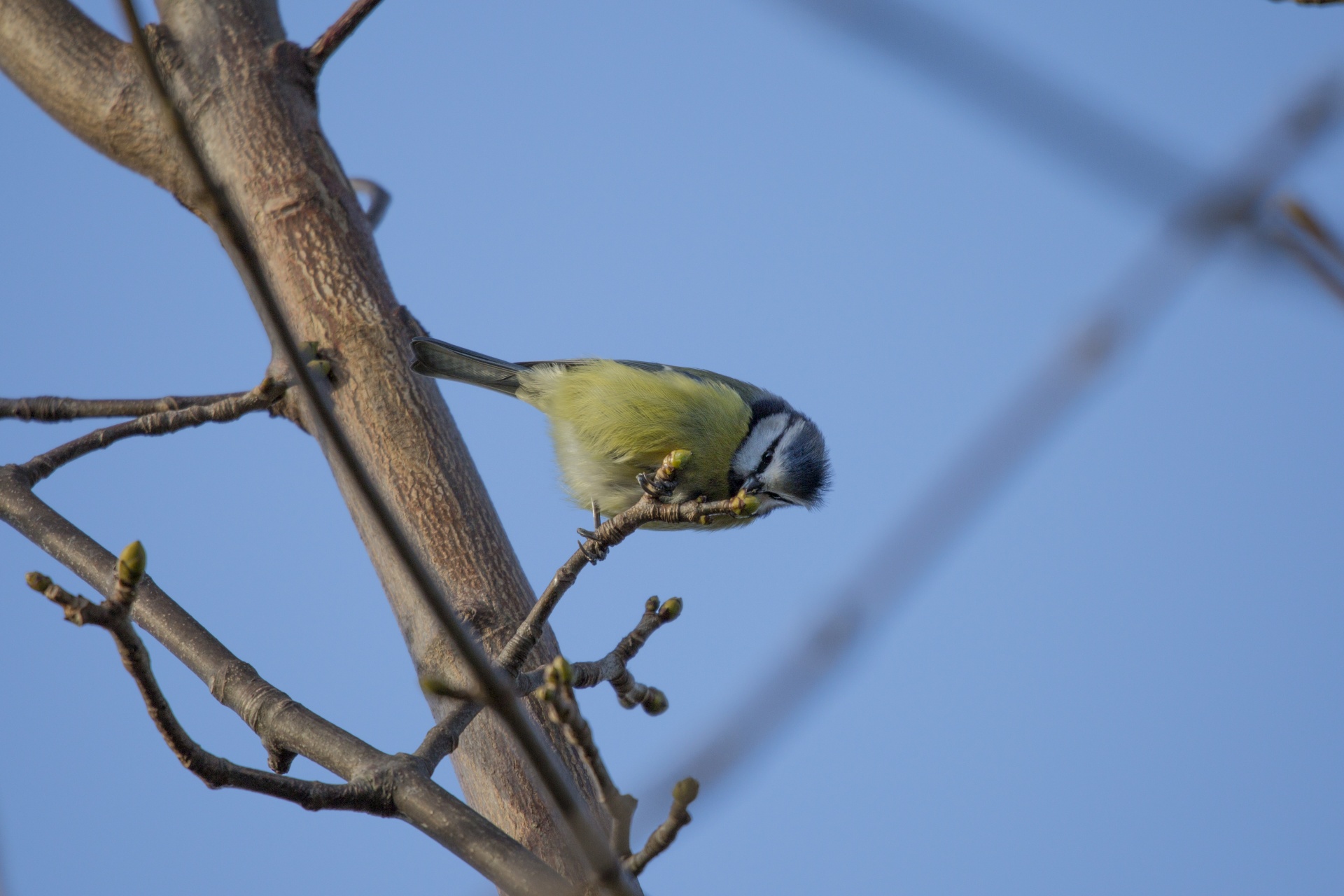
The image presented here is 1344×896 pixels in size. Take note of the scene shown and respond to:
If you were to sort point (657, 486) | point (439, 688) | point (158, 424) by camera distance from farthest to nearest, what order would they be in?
point (158, 424) < point (657, 486) < point (439, 688)

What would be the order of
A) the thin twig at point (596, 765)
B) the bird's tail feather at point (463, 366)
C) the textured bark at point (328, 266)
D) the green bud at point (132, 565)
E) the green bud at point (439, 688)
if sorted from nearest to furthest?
the green bud at point (439, 688), the thin twig at point (596, 765), the green bud at point (132, 565), the textured bark at point (328, 266), the bird's tail feather at point (463, 366)

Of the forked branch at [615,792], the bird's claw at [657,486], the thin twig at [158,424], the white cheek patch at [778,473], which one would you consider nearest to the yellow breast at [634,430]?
the white cheek patch at [778,473]

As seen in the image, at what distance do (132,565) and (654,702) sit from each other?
1249mm

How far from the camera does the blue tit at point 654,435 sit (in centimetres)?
347

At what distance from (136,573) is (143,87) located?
2121 mm

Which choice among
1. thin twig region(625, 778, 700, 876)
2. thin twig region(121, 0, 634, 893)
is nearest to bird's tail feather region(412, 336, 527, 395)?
thin twig region(625, 778, 700, 876)

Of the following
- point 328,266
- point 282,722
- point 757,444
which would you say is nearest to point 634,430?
point 757,444

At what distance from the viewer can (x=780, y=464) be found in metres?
3.56

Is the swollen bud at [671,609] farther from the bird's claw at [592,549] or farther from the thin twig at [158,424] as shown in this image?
the thin twig at [158,424]

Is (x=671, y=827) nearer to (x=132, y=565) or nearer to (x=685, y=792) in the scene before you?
(x=685, y=792)

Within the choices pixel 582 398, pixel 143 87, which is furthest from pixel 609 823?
pixel 143 87

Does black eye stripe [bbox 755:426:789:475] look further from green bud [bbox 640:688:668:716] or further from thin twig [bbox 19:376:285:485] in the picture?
thin twig [bbox 19:376:285:485]

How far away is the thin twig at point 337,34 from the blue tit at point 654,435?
88cm

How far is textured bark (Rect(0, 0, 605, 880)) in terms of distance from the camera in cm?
232
